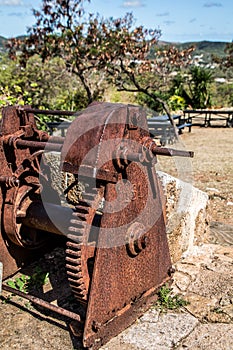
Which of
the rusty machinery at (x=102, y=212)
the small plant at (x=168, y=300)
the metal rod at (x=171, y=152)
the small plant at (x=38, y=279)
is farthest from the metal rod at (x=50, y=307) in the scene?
the metal rod at (x=171, y=152)

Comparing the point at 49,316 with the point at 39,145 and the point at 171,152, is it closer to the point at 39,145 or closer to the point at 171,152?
the point at 39,145

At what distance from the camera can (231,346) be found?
115 inches

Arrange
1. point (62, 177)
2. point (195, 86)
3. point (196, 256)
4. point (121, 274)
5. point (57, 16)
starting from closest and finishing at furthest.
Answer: point (121, 274), point (196, 256), point (62, 177), point (57, 16), point (195, 86)

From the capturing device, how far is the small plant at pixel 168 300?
11.1ft

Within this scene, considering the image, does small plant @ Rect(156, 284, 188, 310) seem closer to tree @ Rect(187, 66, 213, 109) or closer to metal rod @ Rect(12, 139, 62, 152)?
metal rod @ Rect(12, 139, 62, 152)

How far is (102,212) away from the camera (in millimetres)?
2902

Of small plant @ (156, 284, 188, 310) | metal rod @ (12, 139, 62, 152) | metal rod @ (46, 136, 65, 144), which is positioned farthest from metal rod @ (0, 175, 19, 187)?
small plant @ (156, 284, 188, 310)

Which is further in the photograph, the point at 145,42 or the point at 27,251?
the point at 145,42

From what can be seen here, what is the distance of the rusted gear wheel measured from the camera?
2.69 meters

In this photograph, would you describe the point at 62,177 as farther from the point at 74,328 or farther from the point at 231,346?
the point at 231,346

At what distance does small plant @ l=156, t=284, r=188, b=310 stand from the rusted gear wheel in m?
0.85

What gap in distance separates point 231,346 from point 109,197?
1222 millimetres

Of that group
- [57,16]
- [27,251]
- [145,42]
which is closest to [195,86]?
[145,42]

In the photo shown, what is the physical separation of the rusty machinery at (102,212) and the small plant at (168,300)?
79mm
